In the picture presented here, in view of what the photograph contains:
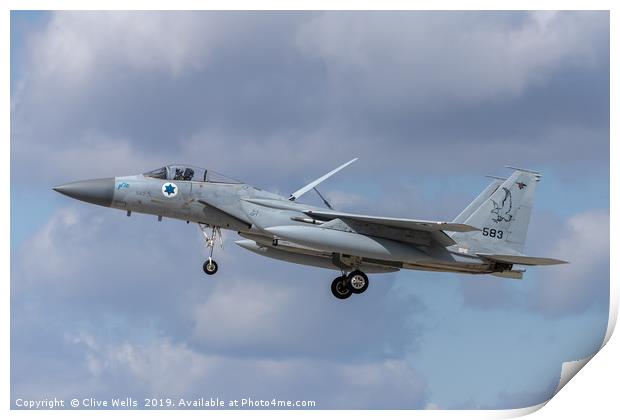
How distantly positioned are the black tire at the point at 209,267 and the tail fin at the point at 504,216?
6.16 meters

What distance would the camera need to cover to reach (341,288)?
3048 cm

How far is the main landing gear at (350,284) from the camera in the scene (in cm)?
3020

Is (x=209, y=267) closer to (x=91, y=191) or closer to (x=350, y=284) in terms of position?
(x=91, y=191)

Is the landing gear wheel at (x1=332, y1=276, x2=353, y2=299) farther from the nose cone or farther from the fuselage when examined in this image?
the nose cone

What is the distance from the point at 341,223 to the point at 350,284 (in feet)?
5.97

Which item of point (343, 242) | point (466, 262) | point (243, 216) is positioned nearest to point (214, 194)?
point (243, 216)

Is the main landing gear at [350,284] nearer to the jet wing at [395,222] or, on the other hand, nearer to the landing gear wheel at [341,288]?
the landing gear wheel at [341,288]

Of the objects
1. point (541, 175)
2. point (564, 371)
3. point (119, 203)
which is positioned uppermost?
point (541, 175)

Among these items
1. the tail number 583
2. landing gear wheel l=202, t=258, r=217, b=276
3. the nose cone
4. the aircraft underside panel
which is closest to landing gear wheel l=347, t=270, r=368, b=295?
the aircraft underside panel

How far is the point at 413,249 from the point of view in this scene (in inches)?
1167

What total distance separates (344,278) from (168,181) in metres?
5.06

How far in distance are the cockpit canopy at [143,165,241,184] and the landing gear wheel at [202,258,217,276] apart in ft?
6.95

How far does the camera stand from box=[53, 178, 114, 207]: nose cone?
28.7m
